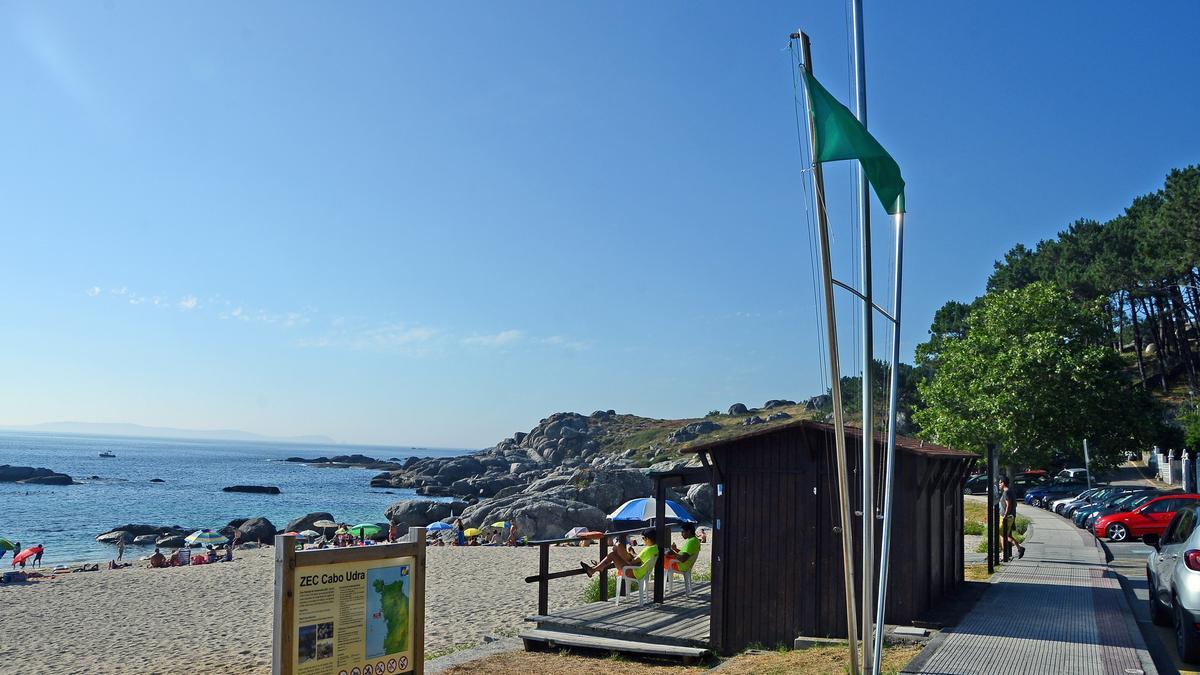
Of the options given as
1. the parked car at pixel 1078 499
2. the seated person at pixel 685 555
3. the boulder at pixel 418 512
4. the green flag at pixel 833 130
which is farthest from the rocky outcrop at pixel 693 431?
the green flag at pixel 833 130

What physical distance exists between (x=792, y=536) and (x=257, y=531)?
150 feet

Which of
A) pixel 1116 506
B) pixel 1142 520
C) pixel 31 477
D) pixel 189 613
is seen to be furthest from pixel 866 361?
pixel 31 477

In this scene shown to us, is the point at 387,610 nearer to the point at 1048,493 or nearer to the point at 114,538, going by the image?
the point at 1048,493

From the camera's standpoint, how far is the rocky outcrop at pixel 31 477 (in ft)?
339

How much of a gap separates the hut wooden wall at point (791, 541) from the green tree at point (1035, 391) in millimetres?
24245

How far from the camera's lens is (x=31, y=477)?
106 meters

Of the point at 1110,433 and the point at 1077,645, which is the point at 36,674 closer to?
the point at 1077,645

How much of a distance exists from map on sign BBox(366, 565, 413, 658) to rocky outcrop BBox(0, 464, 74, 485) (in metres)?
111

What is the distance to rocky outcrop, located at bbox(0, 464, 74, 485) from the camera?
4071 inches

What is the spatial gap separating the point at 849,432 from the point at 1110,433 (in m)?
29.7

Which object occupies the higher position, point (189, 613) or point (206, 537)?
point (189, 613)

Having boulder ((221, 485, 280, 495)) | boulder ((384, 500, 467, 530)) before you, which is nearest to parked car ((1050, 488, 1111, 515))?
boulder ((384, 500, 467, 530))

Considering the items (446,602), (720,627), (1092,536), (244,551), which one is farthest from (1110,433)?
(244,551)

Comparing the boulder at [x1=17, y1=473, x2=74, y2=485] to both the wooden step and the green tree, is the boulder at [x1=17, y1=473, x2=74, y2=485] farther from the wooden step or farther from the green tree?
the wooden step
